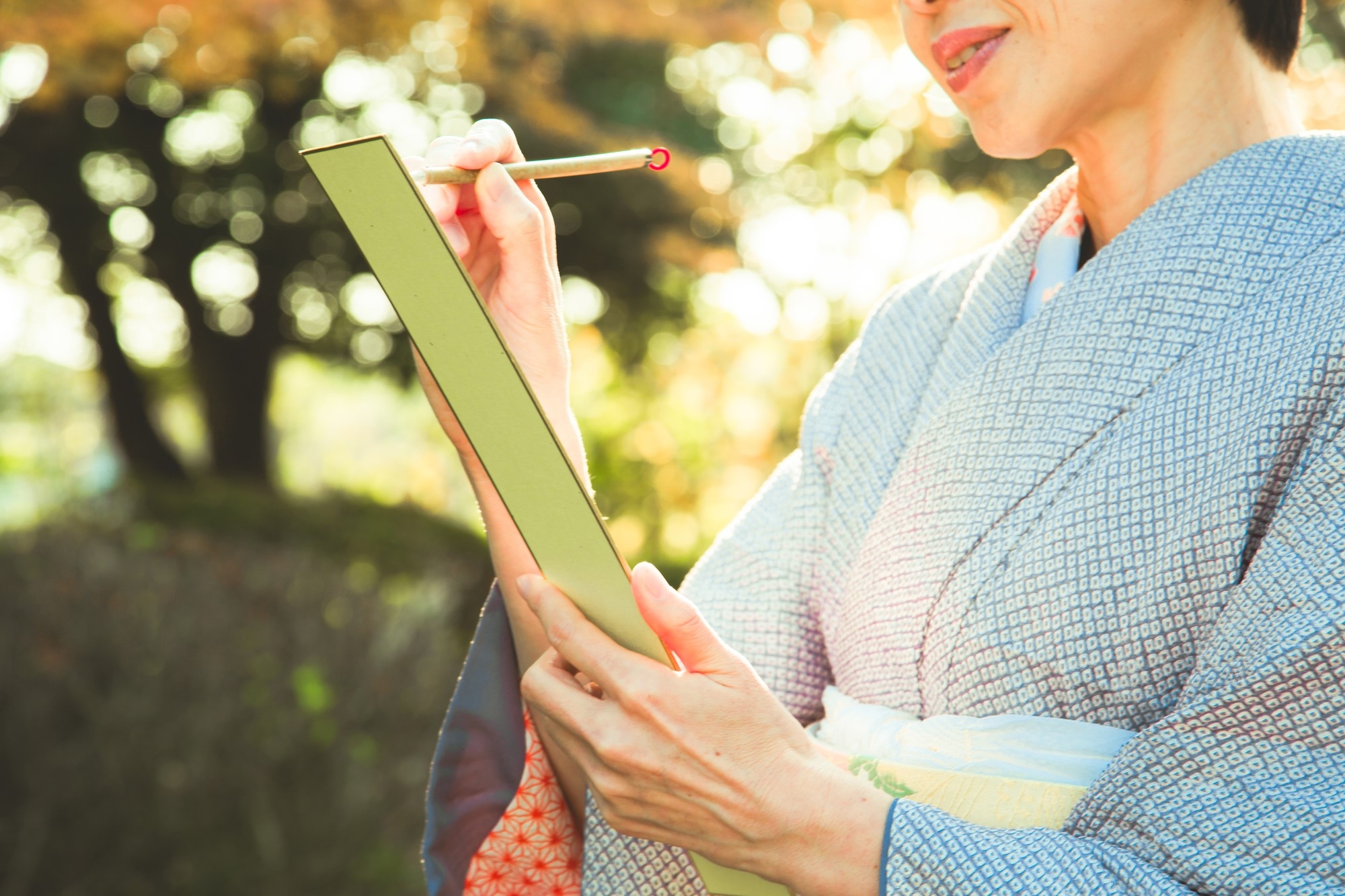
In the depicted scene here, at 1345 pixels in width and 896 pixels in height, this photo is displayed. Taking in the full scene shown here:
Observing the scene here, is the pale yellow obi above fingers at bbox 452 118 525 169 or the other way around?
the other way around

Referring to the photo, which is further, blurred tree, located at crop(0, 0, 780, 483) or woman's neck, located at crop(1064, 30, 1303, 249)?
blurred tree, located at crop(0, 0, 780, 483)

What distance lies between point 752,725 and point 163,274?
6.13 metres

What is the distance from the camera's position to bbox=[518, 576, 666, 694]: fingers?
810mm

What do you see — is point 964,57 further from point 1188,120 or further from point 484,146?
point 484,146

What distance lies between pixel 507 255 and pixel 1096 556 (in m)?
0.55

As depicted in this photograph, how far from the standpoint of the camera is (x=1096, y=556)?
2.88ft

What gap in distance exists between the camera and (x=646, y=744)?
81 cm

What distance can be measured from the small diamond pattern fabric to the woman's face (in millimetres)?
111

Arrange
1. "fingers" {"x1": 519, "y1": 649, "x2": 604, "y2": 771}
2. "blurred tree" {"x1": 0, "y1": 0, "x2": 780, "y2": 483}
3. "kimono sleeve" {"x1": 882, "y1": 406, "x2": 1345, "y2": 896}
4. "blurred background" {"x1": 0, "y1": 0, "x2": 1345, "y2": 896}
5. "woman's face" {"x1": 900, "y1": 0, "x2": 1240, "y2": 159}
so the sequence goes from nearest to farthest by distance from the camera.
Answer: "kimono sleeve" {"x1": 882, "y1": 406, "x2": 1345, "y2": 896}
"fingers" {"x1": 519, "y1": 649, "x2": 604, "y2": 771}
"woman's face" {"x1": 900, "y1": 0, "x2": 1240, "y2": 159}
"blurred background" {"x1": 0, "y1": 0, "x2": 1345, "y2": 896}
"blurred tree" {"x1": 0, "y1": 0, "x2": 780, "y2": 483}

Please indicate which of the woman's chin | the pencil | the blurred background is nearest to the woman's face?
the woman's chin

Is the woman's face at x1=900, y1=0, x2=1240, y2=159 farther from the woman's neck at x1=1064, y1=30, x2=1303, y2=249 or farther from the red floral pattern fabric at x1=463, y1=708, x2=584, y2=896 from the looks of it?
the red floral pattern fabric at x1=463, y1=708, x2=584, y2=896

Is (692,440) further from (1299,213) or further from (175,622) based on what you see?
(1299,213)

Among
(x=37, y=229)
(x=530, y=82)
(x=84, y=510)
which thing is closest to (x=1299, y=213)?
(x=530, y=82)

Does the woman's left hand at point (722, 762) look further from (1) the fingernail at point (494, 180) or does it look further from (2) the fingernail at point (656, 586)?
(1) the fingernail at point (494, 180)
